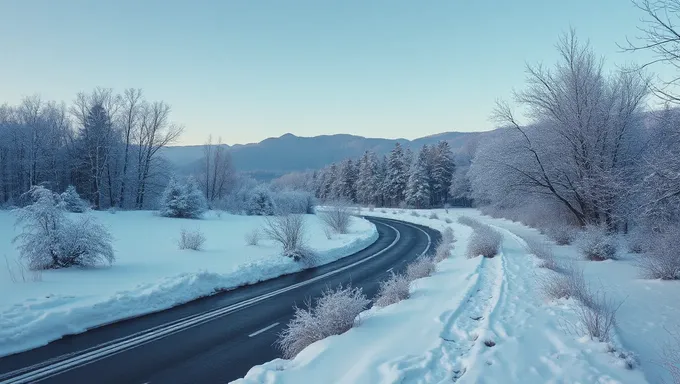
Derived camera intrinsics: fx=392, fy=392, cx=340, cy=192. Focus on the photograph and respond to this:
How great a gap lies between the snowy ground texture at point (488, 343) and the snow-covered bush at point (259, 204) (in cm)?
3733

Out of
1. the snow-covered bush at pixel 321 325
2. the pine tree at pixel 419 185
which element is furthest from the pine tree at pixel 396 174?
the snow-covered bush at pixel 321 325

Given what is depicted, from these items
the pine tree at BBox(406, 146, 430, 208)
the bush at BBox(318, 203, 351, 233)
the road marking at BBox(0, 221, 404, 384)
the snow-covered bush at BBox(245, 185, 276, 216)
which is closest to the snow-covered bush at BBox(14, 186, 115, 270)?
the road marking at BBox(0, 221, 404, 384)

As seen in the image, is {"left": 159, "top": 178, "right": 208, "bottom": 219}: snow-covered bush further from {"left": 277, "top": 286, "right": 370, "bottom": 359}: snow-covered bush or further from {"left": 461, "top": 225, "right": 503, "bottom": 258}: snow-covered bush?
{"left": 277, "top": 286, "right": 370, "bottom": 359}: snow-covered bush

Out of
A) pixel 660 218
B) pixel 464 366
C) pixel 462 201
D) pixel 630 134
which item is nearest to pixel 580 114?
pixel 630 134

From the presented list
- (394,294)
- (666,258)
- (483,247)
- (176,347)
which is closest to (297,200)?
(483,247)

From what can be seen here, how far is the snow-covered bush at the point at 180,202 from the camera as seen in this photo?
117ft

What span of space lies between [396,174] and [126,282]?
217 feet

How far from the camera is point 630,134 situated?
22.8 meters

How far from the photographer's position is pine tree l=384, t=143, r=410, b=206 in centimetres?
7525

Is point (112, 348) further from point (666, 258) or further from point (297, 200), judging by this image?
point (297, 200)

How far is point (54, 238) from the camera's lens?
12984 mm

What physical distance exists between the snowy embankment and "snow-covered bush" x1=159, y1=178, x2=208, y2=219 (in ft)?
38.6

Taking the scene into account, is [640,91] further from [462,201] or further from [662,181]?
[462,201]

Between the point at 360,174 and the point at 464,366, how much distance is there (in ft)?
249
